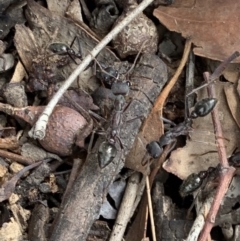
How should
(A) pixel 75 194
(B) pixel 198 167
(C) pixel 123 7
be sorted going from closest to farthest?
(A) pixel 75 194 < (B) pixel 198 167 < (C) pixel 123 7

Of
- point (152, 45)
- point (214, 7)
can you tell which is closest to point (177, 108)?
point (152, 45)

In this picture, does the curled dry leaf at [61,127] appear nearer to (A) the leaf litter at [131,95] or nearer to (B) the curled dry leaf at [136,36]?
(A) the leaf litter at [131,95]

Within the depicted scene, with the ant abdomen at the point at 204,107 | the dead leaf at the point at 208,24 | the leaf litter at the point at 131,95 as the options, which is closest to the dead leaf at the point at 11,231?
the leaf litter at the point at 131,95

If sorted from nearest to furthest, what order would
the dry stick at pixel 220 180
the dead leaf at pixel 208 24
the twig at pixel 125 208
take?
the dry stick at pixel 220 180
the twig at pixel 125 208
the dead leaf at pixel 208 24

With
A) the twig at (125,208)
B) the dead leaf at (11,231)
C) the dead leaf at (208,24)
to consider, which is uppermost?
the dead leaf at (208,24)

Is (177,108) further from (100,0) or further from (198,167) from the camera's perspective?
(100,0)

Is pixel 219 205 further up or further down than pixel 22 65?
further down

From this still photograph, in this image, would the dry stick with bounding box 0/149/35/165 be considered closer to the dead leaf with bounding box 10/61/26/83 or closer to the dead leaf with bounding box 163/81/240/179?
the dead leaf with bounding box 10/61/26/83

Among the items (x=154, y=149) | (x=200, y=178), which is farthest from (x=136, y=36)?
(x=200, y=178)
